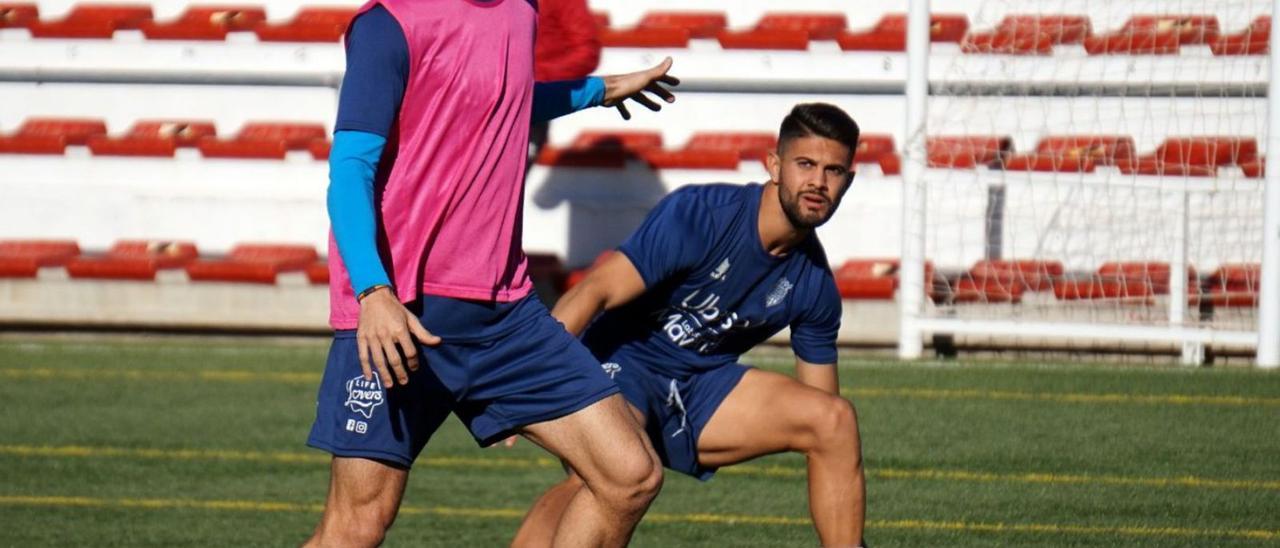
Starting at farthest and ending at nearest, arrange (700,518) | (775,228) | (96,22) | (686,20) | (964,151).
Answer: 1. (96,22)
2. (686,20)
3. (964,151)
4. (700,518)
5. (775,228)

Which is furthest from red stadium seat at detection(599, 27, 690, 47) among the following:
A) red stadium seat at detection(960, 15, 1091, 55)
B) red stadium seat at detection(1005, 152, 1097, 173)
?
red stadium seat at detection(1005, 152, 1097, 173)

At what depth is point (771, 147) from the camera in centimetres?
1293

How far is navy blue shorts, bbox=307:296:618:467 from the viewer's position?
156 inches

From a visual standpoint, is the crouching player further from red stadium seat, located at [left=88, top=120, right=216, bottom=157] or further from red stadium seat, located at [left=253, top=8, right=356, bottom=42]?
red stadium seat, located at [left=253, top=8, right=356, bottom=42]

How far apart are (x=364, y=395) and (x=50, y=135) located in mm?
10940

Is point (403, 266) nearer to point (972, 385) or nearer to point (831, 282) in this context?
point (831, 282)

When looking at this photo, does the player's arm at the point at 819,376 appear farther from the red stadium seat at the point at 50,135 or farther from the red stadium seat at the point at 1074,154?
the red stadium seat at the point at 50,135

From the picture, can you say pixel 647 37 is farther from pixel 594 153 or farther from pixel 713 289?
pixel 713 289

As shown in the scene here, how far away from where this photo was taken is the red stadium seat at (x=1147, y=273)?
10.9 metres

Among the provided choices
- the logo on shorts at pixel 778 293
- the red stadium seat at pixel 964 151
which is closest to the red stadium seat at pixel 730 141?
the red stadium seat at pixel 964 151

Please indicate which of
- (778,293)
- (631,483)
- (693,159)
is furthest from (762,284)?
(693,159)

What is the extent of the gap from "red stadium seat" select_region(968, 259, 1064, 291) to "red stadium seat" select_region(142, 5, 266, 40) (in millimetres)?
6404

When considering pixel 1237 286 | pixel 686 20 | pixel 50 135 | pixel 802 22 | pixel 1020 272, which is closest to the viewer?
pixel 1237 286

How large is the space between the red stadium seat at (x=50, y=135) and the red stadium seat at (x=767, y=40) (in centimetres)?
475
